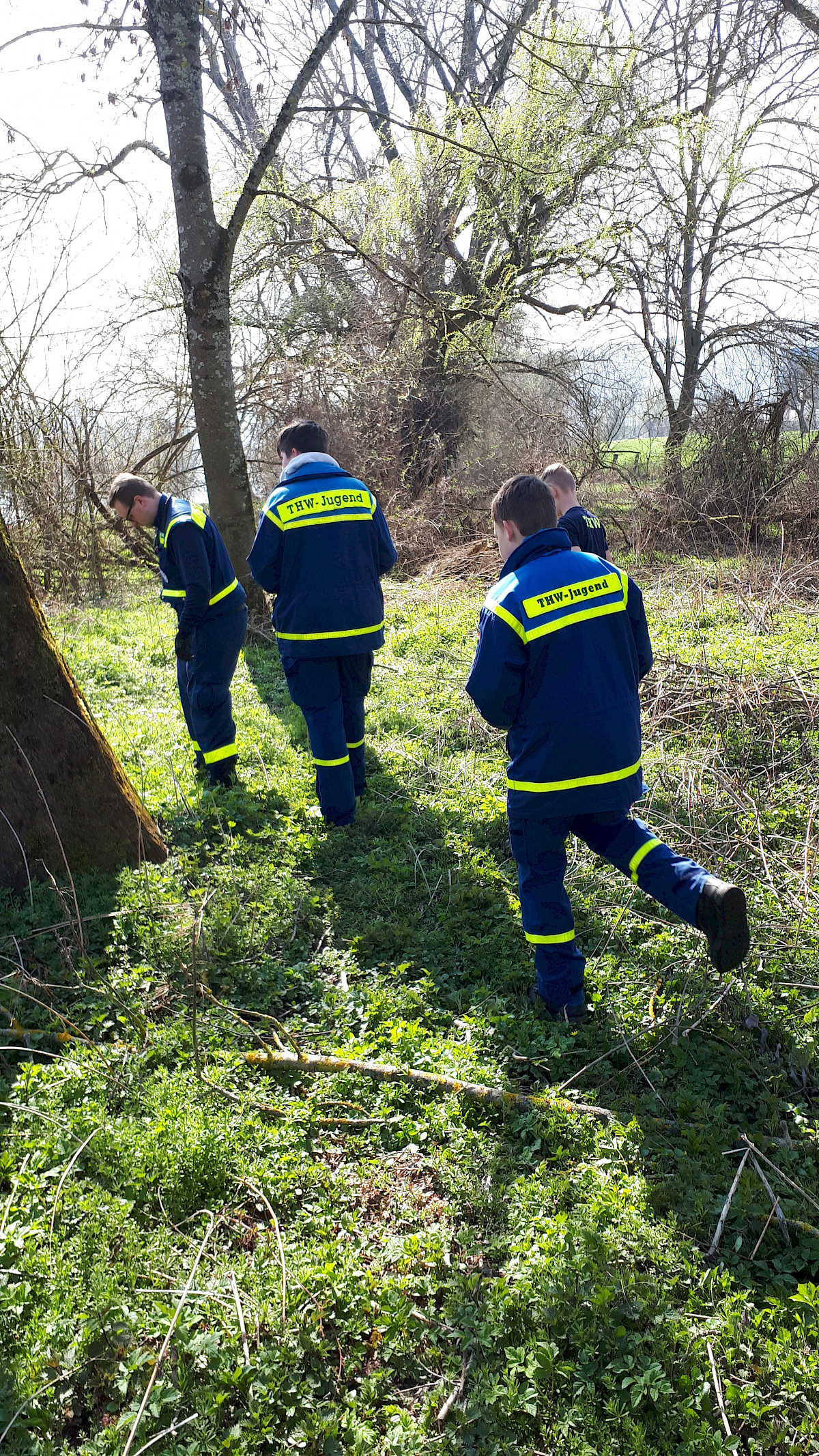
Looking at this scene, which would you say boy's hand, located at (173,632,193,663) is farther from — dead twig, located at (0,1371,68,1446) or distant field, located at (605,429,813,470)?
distant field, located at (605,429,813,470)

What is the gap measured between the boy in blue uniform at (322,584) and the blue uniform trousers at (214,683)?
0.65 metres

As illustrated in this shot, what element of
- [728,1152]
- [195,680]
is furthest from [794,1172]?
[195,680]

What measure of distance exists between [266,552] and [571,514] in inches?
74.4

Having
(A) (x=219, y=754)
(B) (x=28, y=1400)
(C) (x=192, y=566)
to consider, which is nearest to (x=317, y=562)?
(C) (x=192, y=566)

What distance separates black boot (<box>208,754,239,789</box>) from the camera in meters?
5.73

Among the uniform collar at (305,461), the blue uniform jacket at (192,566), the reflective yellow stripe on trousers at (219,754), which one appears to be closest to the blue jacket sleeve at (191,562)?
the blue uniform jacket at (192,566)

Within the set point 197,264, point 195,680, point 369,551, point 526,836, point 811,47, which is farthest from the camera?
point 811,47

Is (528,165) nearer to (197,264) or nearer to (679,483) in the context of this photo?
(679,483)

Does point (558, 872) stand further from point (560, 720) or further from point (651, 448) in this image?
point (651, 448)

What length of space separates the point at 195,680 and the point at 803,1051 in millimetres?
4110

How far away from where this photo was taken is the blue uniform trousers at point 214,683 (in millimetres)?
5668

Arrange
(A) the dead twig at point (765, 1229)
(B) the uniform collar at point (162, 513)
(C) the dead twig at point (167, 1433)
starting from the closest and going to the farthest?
(C) the dead twig at point (167, 1433) < (A) the dead twig at point (765, 1229) < (B) the uniform collar at point (162, 513)

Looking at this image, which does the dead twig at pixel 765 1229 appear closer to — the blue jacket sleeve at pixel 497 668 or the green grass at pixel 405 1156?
the green grass at pixel 405 1156

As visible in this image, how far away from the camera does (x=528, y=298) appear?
15578mm
